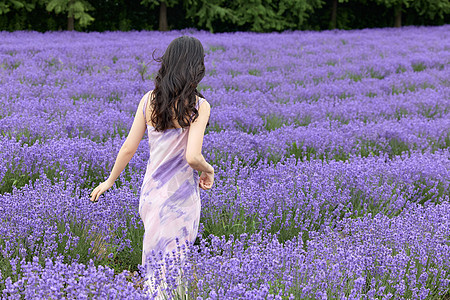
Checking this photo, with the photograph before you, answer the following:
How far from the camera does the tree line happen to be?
57.3ft

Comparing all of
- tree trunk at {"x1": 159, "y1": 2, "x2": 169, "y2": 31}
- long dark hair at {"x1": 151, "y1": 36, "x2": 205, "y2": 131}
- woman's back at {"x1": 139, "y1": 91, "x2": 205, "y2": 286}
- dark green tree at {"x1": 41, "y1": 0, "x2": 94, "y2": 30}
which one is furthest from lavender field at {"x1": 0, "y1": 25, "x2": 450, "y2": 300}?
tree trunk at {"x1": 159, "y1": 2, "x2": 169, "y2": 31}

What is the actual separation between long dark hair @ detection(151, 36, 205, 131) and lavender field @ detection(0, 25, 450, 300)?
2.26 feet

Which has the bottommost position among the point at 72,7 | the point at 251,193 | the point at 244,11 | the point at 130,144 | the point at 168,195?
the point at 251,193

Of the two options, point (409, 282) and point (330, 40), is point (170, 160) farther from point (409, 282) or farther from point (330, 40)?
point (330, 40)

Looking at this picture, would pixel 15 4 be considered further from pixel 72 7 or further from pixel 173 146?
pixel 173 146

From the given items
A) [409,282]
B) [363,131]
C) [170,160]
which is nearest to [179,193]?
[170,160]

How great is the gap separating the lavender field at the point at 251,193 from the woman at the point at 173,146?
0.69 feet

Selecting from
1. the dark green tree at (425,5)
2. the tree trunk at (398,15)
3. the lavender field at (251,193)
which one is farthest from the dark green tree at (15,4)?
the tree trunk at (398,15)

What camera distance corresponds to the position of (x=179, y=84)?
241 centimetres

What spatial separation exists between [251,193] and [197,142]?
1.12 meters

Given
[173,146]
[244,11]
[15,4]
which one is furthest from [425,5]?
[173,146]

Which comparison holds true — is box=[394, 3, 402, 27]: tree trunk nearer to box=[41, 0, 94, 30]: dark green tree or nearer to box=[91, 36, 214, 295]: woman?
box=[41, 0, 94, 30]: dark green tree

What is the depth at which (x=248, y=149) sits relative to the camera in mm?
4531

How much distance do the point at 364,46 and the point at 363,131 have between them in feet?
28.1
